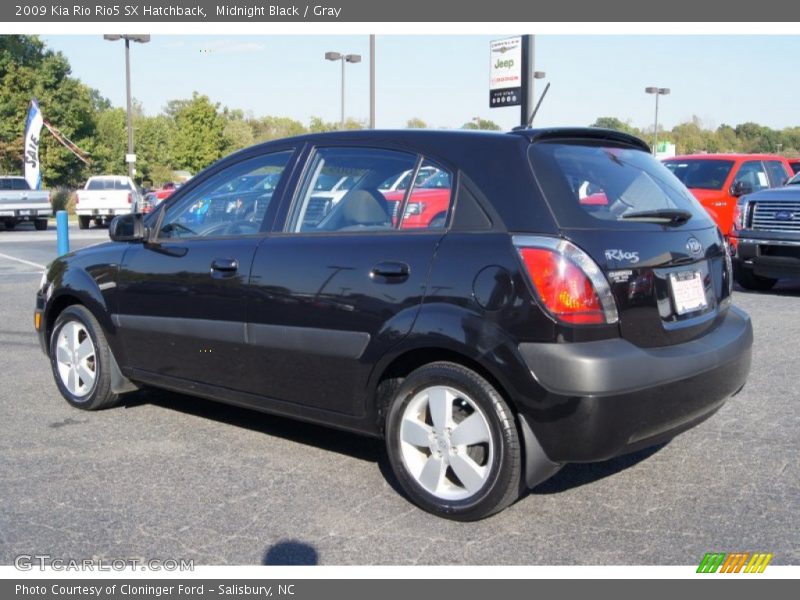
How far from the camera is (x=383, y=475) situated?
444 centimetres

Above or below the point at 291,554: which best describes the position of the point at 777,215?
above

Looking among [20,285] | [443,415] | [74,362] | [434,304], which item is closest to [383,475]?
[443,415]

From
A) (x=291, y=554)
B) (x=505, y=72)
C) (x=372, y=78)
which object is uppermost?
(x=372, y=78)

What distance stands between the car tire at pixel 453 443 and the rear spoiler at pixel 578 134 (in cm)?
111

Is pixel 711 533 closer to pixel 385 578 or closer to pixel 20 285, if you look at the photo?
pixel 385 578

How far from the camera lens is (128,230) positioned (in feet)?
17.2

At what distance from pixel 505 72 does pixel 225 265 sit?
45.7ft

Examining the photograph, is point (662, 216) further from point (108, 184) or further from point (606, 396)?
point (108, 184)

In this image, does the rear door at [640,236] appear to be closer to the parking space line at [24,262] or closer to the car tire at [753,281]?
the car tire at [753,281]

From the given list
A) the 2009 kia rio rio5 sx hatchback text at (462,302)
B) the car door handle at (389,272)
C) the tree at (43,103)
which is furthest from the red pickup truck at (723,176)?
the tree at (43,103)

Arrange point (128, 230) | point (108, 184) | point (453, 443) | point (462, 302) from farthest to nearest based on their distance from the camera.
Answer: point (108, 184) → point (128, 230) → point (453, 443) → point (462, 302)

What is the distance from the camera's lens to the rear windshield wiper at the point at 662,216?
12.9 ft

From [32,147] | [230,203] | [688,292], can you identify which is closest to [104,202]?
[32,147]

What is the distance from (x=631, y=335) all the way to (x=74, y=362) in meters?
3.71
